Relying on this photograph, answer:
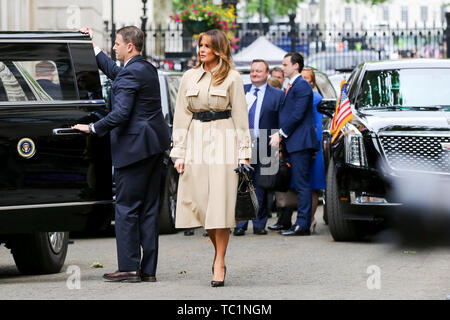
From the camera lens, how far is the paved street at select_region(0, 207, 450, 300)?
8031 millimetres

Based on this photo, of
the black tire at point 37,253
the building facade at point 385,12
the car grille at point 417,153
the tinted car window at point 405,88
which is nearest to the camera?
the black tire at point 37,253

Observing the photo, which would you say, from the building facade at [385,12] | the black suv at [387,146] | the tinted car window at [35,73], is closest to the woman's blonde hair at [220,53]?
the tinted car window at [35,73]

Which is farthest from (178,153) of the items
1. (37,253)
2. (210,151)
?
(37,253)

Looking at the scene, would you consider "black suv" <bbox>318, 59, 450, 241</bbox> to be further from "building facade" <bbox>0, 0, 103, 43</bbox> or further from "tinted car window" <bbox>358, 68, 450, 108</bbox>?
"building facade" <bbox>0, 0, 103, 43</bbox>

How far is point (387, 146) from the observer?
10961mm

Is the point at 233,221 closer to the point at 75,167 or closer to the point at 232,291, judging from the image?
the point at 232,291

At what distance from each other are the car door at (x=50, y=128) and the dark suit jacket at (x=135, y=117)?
173 mm

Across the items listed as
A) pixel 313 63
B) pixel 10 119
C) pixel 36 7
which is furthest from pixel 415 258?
pixel 313 63

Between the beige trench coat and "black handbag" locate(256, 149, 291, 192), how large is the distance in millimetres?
4279

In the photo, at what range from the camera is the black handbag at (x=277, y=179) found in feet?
42.2

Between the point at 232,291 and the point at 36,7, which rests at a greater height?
the point at 36,7

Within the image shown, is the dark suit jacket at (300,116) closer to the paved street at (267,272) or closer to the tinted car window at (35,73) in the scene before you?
the paved street at (267,272)

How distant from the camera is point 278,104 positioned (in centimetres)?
1295
